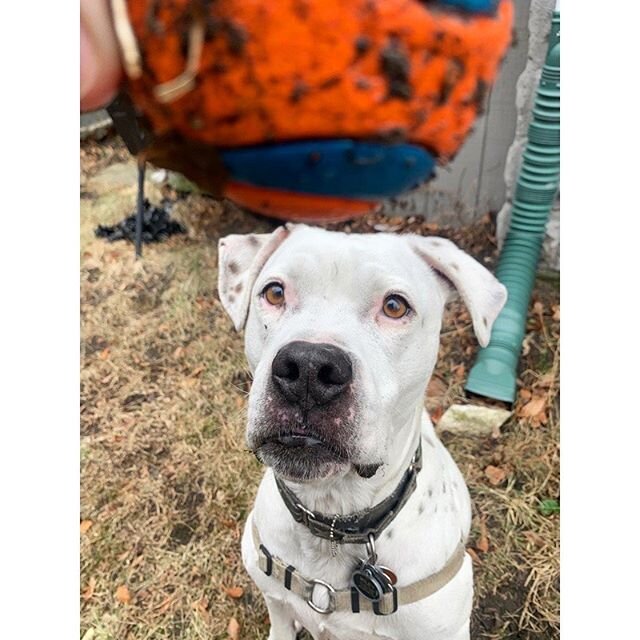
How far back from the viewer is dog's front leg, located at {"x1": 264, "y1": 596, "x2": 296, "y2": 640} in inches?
48.9

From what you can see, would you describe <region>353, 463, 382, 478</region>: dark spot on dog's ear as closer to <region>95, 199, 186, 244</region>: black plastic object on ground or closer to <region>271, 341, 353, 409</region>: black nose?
<region>271, 341, 353, 409</region>: black nose

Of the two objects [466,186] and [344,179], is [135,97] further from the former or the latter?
[466,186]

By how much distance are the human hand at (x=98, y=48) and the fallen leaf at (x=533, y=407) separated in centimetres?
140

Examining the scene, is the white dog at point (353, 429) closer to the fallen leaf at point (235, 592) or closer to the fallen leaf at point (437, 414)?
the fallen leaf at point (235, 592)

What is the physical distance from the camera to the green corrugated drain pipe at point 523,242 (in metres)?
1.26

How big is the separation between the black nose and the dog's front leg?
63cm

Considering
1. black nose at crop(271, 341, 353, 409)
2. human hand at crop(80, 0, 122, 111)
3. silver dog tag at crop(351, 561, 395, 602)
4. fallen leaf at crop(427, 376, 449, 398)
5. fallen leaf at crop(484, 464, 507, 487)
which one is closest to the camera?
human hand at crop(80, 0, 122, 111)

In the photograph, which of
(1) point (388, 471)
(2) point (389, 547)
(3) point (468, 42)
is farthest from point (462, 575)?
(3) point (468, 42)

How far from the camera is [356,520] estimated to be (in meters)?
1.00

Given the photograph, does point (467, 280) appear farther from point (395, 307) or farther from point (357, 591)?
point (357, 591)

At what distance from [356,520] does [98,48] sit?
0.76 meters

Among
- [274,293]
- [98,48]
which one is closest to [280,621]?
[274,293]

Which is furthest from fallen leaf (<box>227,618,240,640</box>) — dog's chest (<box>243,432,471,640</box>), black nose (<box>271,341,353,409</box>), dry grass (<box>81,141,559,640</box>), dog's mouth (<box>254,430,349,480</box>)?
black nose (<box>271,341,353,409</box>)

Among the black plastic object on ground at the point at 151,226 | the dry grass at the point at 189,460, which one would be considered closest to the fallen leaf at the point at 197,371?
the dry grass at the point at 189,460
